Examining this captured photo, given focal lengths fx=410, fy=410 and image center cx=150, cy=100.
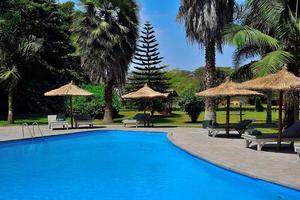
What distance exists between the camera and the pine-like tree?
148 feet

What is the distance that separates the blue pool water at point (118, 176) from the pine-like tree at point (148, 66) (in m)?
27.8

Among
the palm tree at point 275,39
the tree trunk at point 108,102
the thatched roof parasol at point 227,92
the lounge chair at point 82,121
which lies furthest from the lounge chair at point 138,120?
the palm tree at point 275,39

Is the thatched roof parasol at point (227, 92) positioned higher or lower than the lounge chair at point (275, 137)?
higher

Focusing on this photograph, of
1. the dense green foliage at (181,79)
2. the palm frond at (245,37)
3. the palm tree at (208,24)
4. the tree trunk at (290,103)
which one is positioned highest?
the dense green foliage at (181,79)

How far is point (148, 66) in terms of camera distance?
1839 inches

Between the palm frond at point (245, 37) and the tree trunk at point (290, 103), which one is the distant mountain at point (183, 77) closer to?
the tree trunk at point (290, 103)

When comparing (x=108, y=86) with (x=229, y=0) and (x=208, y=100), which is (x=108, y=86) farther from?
(x=229, y=0)

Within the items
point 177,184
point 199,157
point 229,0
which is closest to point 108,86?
point 229,0

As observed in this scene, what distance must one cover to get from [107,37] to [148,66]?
64.3 ft

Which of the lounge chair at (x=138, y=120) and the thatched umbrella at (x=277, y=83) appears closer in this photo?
the thatched umbrella at (x=277, y=83)

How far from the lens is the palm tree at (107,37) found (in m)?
27.2

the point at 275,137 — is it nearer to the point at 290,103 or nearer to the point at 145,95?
the point at 290,103

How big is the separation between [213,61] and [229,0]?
3594mm

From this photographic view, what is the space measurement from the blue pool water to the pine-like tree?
27.8m
